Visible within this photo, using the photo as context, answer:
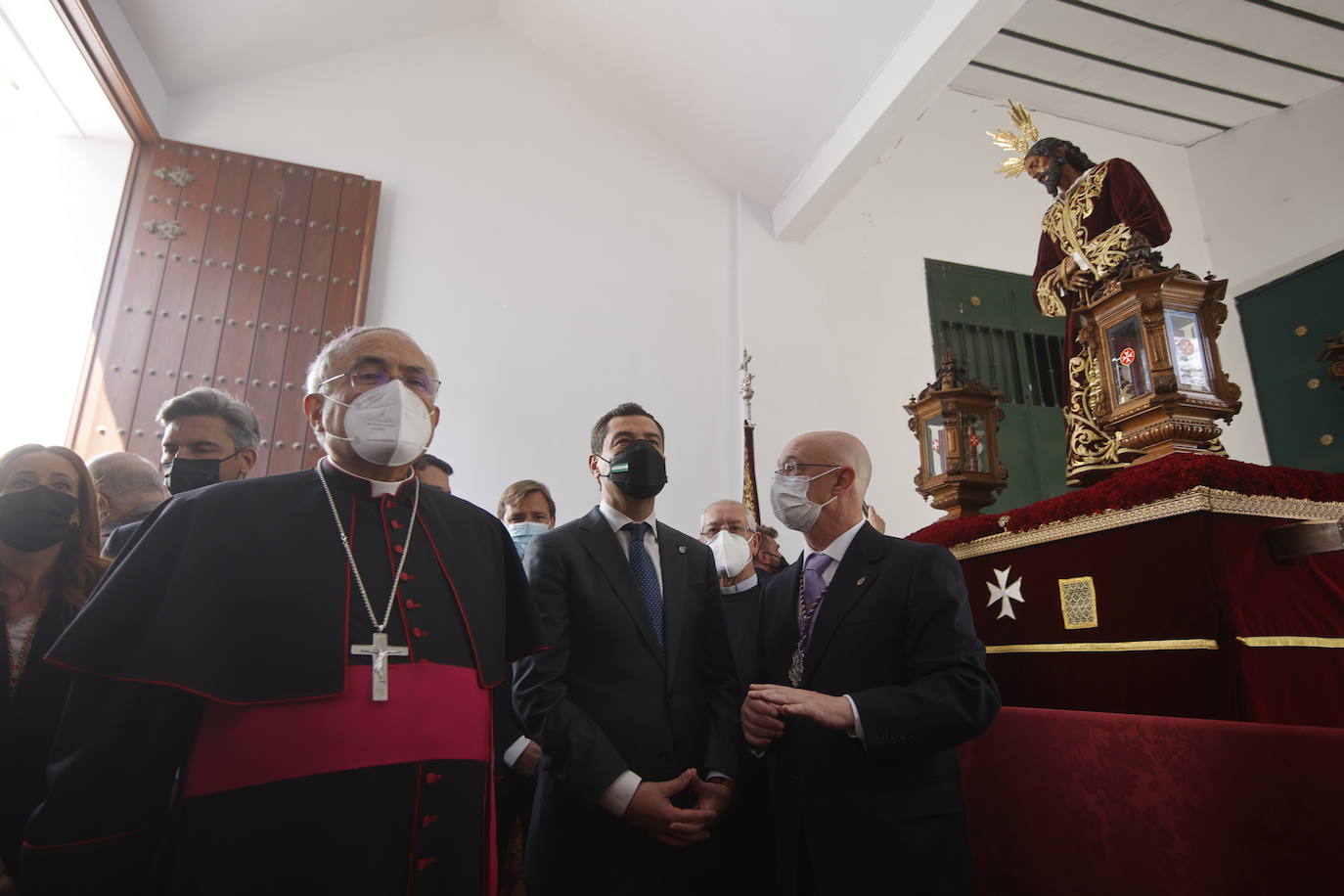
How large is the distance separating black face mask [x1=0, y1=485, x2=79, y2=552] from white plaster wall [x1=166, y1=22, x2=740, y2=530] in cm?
305

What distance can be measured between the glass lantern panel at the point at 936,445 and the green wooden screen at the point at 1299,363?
170 inches

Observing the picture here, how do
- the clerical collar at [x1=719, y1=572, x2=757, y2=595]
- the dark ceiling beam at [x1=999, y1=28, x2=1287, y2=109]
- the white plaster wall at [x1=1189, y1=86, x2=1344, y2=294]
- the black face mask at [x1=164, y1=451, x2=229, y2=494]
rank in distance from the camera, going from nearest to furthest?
the black face mask at [x1=164, y1=451, x2=229, y2=494] < the clerical collar at [x1=719, y1=572, x2=757, y2=595] < the dark ceiling beam at [x1=999, y1=28, x2=1287, y2=109] < the white plaster wall at [x1=1189, y1=86, x2=1344, y2=294]

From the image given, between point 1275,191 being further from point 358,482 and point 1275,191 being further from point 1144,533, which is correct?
point 358,482

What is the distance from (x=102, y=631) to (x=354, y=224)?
4.43 m

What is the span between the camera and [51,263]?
14.4 feet

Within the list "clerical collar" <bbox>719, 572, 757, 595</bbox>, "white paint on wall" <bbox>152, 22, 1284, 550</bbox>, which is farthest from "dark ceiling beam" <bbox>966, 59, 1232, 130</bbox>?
"clerical collar" <bbox>719, 572, 757, 595</bbox>

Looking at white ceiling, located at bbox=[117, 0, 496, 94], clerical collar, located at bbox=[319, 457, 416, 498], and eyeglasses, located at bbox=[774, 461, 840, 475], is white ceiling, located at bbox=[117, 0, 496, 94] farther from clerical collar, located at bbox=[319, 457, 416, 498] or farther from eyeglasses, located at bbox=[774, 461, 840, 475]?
eyeglasses, located at bbox=[774, 461, 840, 475]

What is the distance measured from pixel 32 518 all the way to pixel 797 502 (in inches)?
69.5

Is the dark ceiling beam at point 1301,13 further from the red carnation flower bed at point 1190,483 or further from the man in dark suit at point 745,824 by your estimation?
the man in dark suit at point 745,824

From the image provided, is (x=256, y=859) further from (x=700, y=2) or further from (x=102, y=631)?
(x=700, y=2)

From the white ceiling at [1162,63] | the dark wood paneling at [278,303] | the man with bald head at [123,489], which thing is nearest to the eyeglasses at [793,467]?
the man with bald head at [123,489]

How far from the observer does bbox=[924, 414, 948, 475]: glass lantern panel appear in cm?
347

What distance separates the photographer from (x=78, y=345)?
436 cm

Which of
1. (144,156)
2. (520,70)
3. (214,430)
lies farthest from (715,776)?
(520,70)
